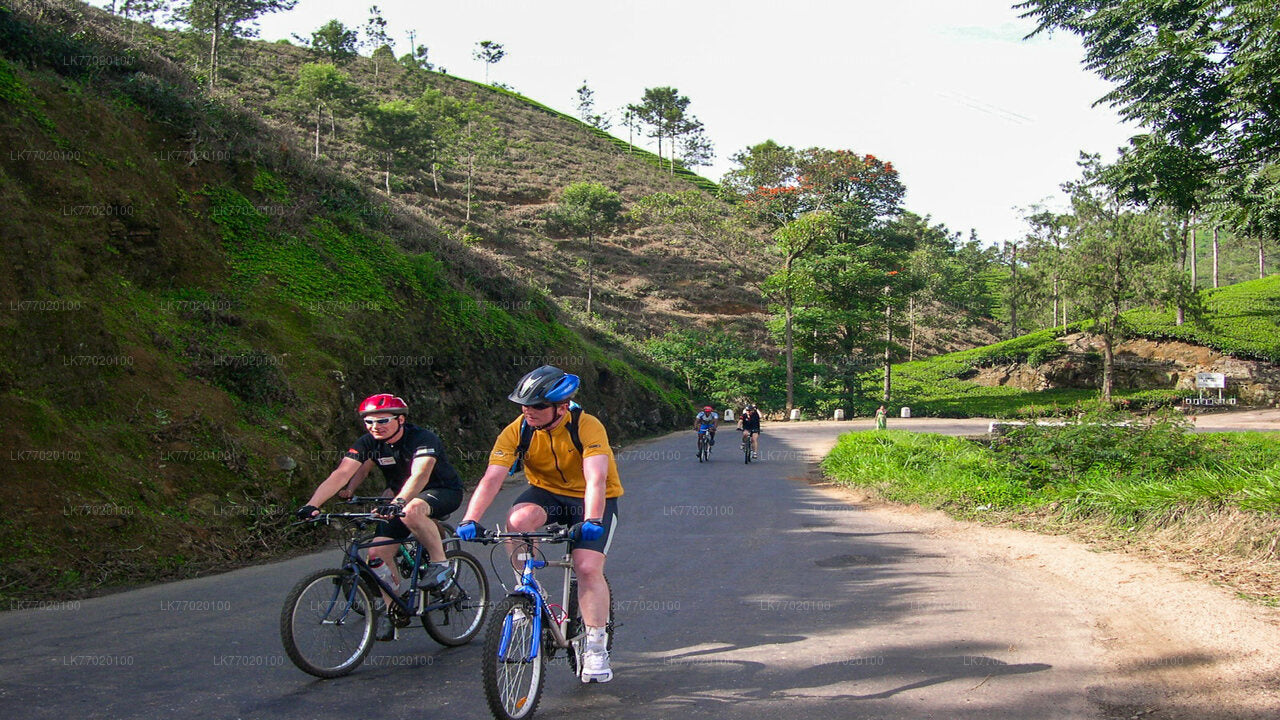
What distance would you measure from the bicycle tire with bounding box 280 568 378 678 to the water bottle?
12 centimetres

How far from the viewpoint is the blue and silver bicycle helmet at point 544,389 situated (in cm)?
461

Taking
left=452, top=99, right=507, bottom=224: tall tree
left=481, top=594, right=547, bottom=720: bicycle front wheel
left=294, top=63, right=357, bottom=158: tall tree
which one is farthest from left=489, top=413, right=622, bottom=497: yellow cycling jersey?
left=452, top=99, right=507, bottom=224: tall tree

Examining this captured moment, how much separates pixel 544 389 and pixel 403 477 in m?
2.04

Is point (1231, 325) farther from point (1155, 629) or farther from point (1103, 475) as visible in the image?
point (1155, 629)

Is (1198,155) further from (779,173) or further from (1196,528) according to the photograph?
(779,173)

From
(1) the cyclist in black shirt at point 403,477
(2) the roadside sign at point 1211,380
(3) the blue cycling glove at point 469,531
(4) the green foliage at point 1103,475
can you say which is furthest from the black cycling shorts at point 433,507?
(2) the roadside sign at point 1211,380

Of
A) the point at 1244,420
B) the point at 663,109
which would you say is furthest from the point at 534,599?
the point at 663,109

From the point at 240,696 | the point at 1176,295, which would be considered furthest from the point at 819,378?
the point at 240,696

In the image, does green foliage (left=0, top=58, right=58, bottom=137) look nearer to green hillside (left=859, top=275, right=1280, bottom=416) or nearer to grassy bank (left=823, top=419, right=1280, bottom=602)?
grassy bank (left=823, top=419, right=1280, bottom=602)

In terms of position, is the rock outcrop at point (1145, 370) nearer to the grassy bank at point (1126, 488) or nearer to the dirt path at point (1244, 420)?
the dirt path at point (1244, 420)

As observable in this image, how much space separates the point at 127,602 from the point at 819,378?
48.2m

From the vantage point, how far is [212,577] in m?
8.62

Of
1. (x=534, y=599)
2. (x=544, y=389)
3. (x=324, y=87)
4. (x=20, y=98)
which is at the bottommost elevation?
(x=534, y=599)

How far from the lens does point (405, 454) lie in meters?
6.08
